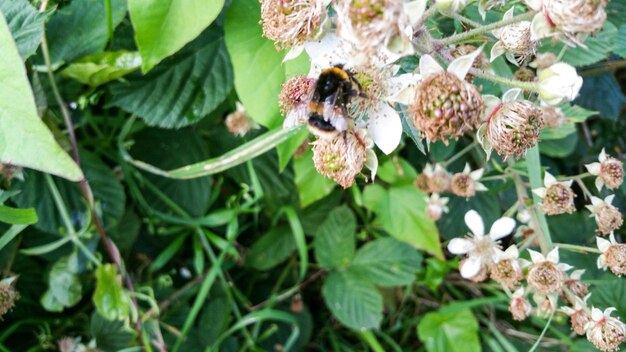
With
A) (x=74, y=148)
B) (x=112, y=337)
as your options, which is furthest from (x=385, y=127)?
(x=112, y=337)

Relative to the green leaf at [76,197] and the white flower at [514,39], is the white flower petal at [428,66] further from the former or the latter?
the green leaf at [76,197]

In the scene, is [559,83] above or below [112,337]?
above

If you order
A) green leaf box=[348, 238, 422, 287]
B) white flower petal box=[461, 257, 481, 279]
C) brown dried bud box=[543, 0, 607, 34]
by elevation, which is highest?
brown dried bud box=[543, 0, 607, 34]

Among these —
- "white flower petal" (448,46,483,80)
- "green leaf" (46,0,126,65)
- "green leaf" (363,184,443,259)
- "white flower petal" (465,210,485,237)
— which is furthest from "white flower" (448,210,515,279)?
"green leaf" (46,0,126,65)

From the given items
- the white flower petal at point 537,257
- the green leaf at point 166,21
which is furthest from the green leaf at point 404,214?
the green leaf at point 166,21

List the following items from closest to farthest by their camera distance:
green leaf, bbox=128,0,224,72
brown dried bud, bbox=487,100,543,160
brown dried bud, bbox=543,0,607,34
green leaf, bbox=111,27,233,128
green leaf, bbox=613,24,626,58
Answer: brown dried bud, bbox=543,0,607,34
brown dried bud, bbox=487,100,543,160
green leaf, bbox=128,0,224,72
green leaf, bbox=613,24,626,58
green leaf, bbox=111,27,233,128

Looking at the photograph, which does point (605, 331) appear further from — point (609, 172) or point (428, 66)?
point (428, 66)

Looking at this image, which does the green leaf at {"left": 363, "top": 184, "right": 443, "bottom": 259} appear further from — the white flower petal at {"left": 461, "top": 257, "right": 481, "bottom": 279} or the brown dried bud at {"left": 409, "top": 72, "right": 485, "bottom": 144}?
the brown dried bud at {"left": 409, "top": 72, "right": 485, "bottom": 144}
